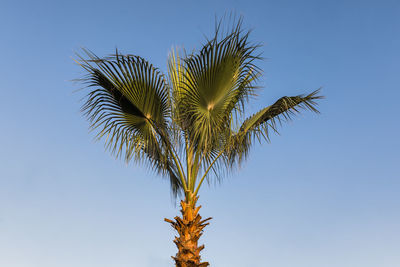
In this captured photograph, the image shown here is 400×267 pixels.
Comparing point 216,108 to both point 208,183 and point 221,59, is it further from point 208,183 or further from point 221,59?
point 208,183

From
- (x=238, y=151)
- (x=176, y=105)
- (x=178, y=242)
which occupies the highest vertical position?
(x=176, y=105)

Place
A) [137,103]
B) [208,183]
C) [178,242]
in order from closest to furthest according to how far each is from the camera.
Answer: [178,242] → [137,103] → [208,183]

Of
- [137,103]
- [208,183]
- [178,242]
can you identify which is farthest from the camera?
[208,183]

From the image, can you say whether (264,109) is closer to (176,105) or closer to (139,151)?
(176,105)

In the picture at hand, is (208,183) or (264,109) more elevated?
(264,109)

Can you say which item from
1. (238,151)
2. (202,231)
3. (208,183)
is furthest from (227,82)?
(202,231)

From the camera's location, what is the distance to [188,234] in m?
7.35

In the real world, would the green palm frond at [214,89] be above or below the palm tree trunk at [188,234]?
above

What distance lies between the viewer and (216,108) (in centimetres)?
768

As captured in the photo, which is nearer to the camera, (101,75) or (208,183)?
(101,75)

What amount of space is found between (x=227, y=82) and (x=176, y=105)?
111cm

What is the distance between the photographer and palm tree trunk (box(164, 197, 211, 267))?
7137mm

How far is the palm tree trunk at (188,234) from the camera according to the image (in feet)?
23.4

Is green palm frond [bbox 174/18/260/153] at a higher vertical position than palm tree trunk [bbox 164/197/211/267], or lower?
higher
